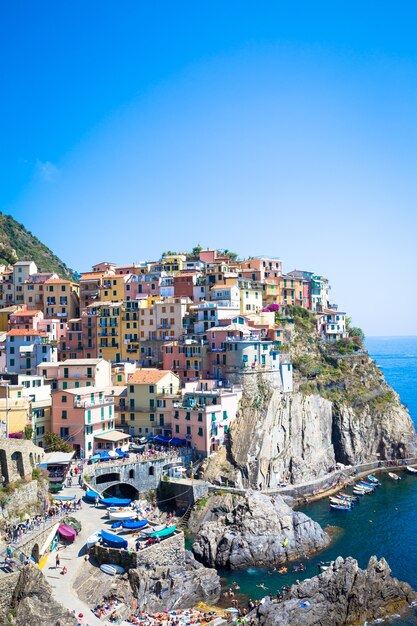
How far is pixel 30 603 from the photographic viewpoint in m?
36.8

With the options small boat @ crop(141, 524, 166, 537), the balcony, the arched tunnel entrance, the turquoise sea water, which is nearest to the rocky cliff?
the turquoise sea water

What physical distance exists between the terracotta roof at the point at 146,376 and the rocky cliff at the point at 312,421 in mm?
9463

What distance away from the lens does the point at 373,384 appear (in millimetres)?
93250

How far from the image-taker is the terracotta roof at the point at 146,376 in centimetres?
7212

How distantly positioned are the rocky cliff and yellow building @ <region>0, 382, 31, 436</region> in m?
18.8

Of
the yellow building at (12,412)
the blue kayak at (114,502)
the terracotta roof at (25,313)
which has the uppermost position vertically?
the terracotta roof at (25,313)

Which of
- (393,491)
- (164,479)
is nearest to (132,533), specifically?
(164,479)

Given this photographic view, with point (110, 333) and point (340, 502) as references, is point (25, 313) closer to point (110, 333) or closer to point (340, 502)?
point (110, 333)

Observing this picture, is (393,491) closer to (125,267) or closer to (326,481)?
(326,481)

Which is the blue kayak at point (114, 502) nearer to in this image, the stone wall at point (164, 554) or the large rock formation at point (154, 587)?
the stone wall at point (164, 554)

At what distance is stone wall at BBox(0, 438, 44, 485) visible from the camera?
4975 cm

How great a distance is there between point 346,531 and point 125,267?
5406cm

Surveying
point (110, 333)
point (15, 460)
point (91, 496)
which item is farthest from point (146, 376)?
point (15, 460)

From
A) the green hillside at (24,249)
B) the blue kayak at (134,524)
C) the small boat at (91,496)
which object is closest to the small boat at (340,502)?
the blue kayak at (134,524)
